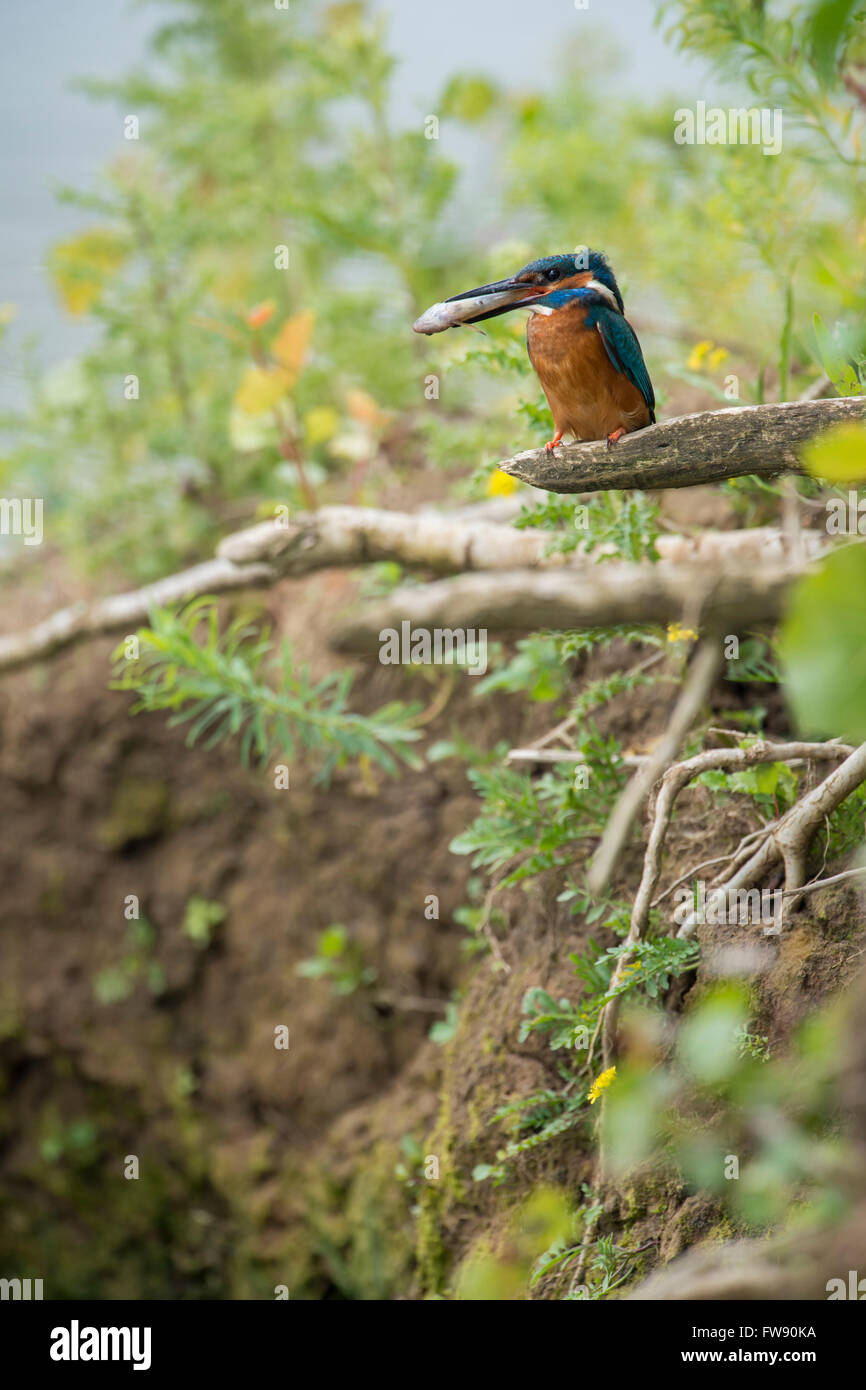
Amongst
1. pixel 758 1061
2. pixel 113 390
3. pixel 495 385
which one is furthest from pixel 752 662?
pixel 113 390

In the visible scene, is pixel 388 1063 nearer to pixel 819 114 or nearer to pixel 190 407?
pixel 190 407

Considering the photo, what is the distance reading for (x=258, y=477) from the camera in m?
3.76

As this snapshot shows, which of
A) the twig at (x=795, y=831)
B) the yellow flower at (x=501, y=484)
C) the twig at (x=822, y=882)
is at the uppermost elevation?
the yellow flower at (x=501, y=484)

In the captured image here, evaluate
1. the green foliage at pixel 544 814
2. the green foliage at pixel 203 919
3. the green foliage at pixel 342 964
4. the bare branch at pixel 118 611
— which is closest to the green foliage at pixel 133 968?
the green foliage at pixel 203 919

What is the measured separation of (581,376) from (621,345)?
8 cm

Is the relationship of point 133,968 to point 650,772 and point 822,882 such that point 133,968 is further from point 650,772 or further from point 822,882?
point 822,882

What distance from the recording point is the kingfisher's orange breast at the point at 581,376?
1586 mm

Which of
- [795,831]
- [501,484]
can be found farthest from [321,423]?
[795,831]

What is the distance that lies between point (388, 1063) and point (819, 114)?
2.64m

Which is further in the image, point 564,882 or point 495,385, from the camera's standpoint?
point 495,385

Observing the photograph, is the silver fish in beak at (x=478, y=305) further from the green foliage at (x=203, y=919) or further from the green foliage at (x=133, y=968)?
the green foliage at (x=133, y=968)

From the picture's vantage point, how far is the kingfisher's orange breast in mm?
1586

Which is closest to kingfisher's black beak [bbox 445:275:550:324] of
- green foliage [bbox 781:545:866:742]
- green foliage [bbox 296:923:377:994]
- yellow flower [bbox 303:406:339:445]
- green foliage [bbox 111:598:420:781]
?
green foliage [bbox 111:598:420:781]

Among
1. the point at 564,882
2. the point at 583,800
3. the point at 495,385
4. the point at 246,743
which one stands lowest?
the point at 564,882
